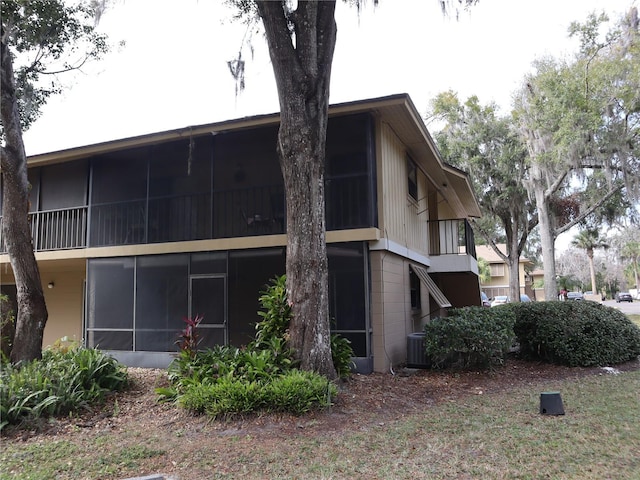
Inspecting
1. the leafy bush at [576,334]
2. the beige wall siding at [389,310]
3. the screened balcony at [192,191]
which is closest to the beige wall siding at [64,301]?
the screened balcony at [192,191]

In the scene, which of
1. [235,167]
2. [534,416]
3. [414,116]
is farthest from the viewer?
[235,167]

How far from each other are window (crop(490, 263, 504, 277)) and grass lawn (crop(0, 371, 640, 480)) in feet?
120

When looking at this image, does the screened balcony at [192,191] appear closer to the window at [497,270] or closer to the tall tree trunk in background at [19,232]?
the tall tree trunk in background at [19,232]

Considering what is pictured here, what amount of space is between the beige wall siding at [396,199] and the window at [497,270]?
30127 millimetres

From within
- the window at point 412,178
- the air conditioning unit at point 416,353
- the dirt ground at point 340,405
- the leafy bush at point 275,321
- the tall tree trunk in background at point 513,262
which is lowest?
the dirt ground at point 340,405

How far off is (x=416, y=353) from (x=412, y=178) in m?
5.07

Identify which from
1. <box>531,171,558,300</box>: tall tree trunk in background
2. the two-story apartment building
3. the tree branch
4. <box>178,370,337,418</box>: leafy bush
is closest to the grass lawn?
<box>178,370,337,418</box>: leafy bush

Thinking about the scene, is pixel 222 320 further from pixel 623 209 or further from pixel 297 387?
pixel 623 209

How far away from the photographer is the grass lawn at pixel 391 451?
4.27m

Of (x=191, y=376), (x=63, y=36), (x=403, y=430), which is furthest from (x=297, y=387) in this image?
(x=63, y=36)

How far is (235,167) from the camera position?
10805 millimetres

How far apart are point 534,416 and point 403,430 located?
1.72 meters

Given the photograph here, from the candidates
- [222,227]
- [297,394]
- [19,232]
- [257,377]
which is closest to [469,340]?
[297,394]

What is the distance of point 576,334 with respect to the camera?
31.4ft
